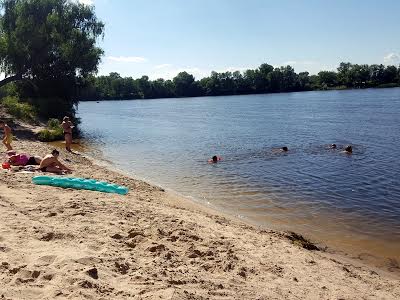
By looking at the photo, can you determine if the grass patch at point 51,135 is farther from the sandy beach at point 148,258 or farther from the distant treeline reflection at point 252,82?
the distant treeline reflection at point 252,82

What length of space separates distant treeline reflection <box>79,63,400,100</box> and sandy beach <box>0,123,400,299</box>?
141516 mm

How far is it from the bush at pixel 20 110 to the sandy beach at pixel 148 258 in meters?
26.3

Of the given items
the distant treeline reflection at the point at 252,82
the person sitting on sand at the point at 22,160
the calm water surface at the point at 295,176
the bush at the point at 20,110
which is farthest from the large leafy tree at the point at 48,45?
the distant treeline reflection at the point at 252,82

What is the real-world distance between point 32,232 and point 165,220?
291 centimetres

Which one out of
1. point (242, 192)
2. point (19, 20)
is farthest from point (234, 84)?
point (242, 192)

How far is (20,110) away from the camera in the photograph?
35438 millimetres

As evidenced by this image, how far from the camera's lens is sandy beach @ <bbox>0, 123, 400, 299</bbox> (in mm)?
5805

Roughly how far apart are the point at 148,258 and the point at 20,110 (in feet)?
106

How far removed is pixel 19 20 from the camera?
33344 mm

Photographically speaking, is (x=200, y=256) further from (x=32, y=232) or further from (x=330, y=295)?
(x=32, y=232)

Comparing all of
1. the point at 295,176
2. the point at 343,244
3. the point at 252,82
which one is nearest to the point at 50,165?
the point at 343,244

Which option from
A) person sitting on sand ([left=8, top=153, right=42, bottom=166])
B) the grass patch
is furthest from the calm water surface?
person sitting on sand ([left=8, top=153, right=42, bottom=166])

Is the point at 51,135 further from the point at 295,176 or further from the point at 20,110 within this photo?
the point at 295,176

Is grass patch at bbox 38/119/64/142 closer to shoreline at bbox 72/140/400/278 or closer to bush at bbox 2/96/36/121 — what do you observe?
bush at bbox 2/96/36/121
